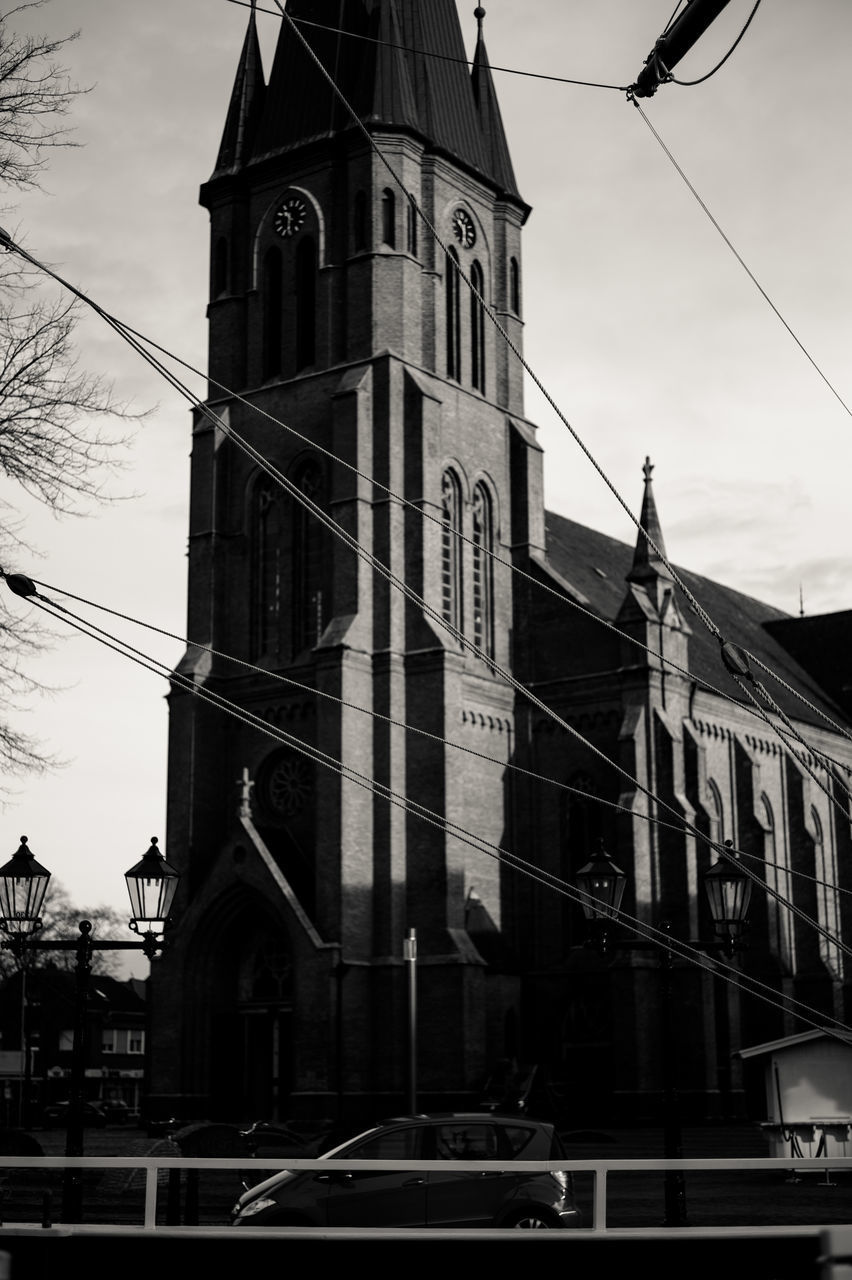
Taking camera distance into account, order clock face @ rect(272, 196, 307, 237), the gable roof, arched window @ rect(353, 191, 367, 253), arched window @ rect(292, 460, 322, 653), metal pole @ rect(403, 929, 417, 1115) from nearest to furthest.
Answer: metal pole @ rect(403, 929, 417, 1115), arched window @ rect(292, 460, 322, 653), arched window @ rect(353, 191, 367, 253), clock face @ rect(272, 196, 307, 237), the gable roof

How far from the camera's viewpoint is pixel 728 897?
1767 cm

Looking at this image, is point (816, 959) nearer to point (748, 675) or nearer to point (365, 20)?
point (365, 20)

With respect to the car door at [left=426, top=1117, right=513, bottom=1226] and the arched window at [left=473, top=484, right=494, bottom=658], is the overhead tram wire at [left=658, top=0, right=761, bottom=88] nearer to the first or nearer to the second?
the car door at [left=426, top=1117, right=513, bottom=1226]

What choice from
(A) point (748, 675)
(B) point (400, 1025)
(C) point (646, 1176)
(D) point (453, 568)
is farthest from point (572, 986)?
(A) point (748, 675)

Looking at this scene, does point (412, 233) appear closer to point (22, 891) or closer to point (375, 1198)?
point (22, 891)

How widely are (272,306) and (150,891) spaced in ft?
106

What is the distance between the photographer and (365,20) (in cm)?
4547

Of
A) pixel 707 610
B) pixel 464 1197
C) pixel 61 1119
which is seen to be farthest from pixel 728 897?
pixel 707 610

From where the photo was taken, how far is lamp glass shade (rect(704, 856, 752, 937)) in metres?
17.7

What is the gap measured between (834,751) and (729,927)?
39.9 m

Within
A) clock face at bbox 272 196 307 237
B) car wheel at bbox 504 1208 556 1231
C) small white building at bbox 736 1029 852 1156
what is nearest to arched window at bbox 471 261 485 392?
clock face at bbox 272 196 307 237

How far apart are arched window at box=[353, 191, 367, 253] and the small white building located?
2575 centimetres

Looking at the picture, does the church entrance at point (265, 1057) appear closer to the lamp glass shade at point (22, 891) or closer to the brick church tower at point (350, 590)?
the brick church tower at point (350, 590)

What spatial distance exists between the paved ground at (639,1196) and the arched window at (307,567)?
16366mm
